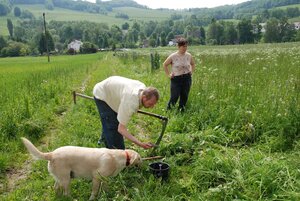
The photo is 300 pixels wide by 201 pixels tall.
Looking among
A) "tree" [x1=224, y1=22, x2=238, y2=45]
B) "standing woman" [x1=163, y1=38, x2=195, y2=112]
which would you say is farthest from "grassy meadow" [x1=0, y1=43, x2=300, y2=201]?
"tree" [x1=224, y1=22, x2=238, y2=45]

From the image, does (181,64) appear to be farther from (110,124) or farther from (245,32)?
(245,32)

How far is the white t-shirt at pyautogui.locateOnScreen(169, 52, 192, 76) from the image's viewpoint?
8242mm

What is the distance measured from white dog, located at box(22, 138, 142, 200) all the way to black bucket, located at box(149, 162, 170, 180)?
0.66 metres

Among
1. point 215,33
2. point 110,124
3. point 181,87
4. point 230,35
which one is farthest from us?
point 215,33

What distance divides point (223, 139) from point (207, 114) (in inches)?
46.0

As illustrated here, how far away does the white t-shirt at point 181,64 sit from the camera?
8.24 meters

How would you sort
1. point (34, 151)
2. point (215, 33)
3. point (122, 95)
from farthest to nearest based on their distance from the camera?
point (215, 33) < point (122, 95) < point (34, 151)

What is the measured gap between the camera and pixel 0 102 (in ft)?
29.9

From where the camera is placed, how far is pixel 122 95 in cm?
487

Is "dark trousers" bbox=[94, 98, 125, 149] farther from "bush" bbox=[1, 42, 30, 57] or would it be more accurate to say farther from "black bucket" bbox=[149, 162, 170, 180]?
"bush" bbox=[1, 42, 30, 57]

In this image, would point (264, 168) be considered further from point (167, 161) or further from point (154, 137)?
point (154, 137)

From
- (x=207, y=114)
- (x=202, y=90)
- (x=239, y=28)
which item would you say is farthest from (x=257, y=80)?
(x=239, y=28)

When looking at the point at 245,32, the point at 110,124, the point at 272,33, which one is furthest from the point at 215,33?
the point at 110,124

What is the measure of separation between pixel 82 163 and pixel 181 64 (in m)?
4.59
